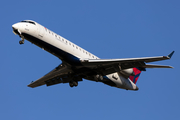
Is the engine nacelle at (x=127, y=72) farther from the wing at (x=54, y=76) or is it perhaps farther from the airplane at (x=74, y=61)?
the wing at (x=54, y=76)

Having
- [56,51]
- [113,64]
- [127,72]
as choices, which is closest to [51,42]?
[56,51]

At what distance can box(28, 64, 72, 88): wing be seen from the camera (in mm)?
25855

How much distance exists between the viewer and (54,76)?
91.3ft

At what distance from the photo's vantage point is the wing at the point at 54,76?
25855 mm

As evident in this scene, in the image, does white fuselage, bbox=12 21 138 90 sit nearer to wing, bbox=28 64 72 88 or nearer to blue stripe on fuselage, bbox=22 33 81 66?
blue stripe on fuselage, bbox=22 33 81 66

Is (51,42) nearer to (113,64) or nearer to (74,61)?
(74,61)

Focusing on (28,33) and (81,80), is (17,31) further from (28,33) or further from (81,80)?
(81,80)

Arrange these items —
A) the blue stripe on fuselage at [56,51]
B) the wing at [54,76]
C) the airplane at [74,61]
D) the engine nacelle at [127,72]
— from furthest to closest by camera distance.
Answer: the engine nacelle at [127,72], the wing at [54,76], the blue stripe on fuselage at [56,51], the airplane at [74,61]

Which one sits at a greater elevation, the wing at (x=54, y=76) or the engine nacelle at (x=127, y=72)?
the wing at (x=54, y=76)

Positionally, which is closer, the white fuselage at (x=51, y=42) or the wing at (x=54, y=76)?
the white fuselage at (x=51, y=42)

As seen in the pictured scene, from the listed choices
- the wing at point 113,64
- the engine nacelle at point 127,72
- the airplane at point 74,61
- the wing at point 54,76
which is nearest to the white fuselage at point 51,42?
the airplane at point 74,61

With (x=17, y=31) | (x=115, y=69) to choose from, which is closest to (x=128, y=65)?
(x=115, y=69)

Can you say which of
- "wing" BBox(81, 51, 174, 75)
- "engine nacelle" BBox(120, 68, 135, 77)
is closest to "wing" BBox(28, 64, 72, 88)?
"wing" BBox(81, 51, 174, 75)

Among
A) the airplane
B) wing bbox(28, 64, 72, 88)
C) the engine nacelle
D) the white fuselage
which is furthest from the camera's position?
the engine nacelle
